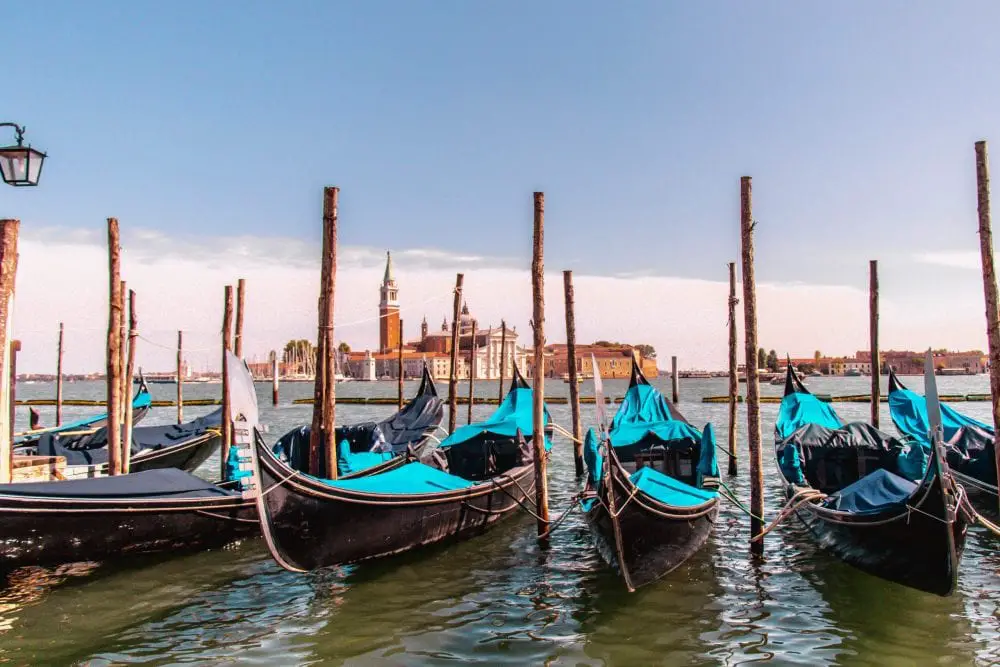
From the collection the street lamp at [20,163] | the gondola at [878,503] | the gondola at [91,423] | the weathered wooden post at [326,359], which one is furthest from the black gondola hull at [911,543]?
the gondola at [91,423]

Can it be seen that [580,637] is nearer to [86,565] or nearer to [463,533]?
[463,533]

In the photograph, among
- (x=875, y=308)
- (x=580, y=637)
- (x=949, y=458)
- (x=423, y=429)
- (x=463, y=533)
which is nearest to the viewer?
(x=580, y=637)

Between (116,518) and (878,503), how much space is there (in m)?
6.56

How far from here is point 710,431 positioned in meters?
8.59

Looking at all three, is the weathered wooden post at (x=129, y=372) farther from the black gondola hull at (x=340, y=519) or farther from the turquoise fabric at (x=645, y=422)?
the turquoise fabric at (x=645, y=422)

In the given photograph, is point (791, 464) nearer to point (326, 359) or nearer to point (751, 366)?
point (751, 366)

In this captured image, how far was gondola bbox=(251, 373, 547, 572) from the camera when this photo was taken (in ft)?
20.4

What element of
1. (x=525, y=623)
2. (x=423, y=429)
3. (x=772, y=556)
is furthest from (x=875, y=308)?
(x=525, y=623)

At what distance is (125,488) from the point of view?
7219 millimetres

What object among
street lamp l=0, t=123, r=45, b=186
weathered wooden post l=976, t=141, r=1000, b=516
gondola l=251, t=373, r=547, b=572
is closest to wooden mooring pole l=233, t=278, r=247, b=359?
gondola l=251, t=373, r=547, b=572

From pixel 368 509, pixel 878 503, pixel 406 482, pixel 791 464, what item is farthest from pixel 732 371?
pixel 368 509

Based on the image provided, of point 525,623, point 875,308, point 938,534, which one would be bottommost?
point 525,623

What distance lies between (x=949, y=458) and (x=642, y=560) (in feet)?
17.8

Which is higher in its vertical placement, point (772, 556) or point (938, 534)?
point (938, 534)
